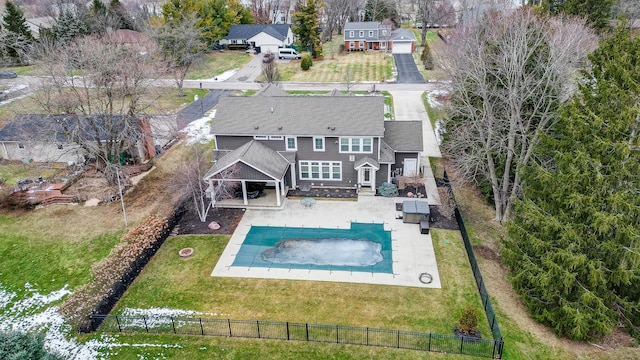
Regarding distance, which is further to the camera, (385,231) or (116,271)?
(385,231)

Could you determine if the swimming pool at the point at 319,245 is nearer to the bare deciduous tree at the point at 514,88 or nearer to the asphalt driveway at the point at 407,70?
the bare deciduous tree at the point at 514,88

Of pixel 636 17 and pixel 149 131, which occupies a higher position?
pixel 636 17

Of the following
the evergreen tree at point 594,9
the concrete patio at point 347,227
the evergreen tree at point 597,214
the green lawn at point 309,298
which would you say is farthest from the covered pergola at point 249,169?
the evergreen tree at point 594,9

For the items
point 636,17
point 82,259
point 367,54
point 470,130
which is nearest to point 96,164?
point 82,259

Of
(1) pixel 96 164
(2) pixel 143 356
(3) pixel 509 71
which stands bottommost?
(2) pixel 143 356

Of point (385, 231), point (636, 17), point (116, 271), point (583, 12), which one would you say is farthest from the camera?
point (636, 17)

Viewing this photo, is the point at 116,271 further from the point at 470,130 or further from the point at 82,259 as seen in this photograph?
the point at 470,130
